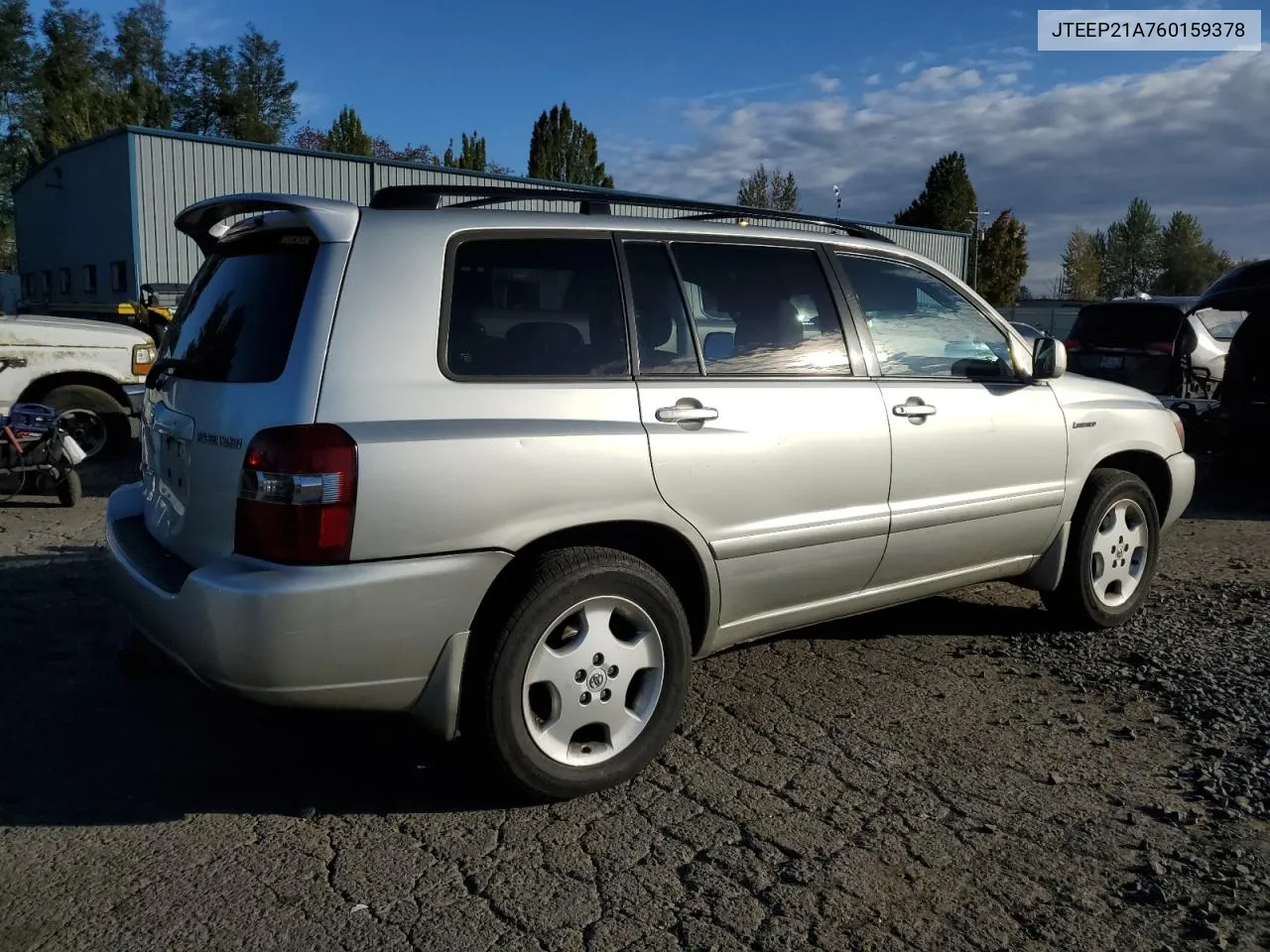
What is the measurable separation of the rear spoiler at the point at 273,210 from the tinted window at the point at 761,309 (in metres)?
1.16

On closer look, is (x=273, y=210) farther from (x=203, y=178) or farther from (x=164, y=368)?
(x=203, y=178)

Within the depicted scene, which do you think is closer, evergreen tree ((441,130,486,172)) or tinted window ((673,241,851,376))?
tinted window ((673,241,851,376))

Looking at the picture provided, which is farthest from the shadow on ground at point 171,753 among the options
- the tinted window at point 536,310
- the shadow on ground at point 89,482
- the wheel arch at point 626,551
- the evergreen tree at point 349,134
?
the evergreen tree at point 349,134

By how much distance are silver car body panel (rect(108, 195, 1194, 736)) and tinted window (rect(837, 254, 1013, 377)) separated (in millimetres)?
102

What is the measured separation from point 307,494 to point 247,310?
81 cm

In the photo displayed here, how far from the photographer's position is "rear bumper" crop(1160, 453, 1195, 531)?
5359 mm

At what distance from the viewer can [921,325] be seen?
4.47 metres

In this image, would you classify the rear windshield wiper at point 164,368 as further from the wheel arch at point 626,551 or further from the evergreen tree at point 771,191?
the evergreen tree at point 771,191

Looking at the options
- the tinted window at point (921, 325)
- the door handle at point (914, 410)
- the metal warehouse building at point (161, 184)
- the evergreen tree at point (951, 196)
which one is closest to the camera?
the door handle at point (914, 410)

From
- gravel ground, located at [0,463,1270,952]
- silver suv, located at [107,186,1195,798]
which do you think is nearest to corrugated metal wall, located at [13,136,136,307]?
gravel ground, located at [0,463,1270,952]

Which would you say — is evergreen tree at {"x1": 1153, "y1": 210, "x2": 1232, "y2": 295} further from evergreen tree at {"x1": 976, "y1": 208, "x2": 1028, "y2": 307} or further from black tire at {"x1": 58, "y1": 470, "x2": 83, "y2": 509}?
black tire at {"x1": 58, "y1": 470, "x2": 83, "y2": 509}

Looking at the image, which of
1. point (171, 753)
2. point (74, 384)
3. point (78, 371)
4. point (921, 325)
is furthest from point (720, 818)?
point (74, 384)

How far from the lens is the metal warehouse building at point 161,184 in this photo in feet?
64.1

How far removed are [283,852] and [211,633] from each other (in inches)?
26.4
